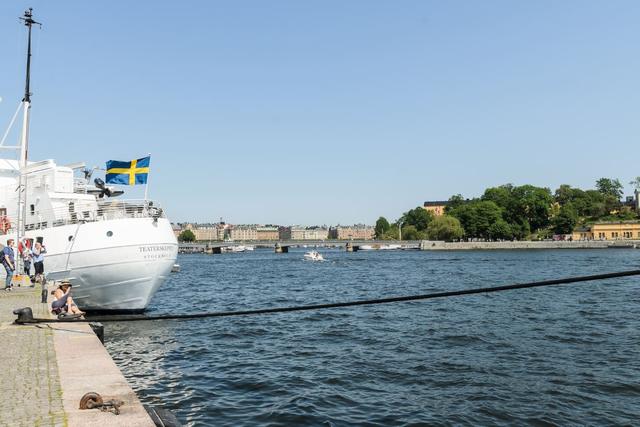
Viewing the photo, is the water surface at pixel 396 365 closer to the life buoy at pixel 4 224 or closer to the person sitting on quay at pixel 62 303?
the person sitting on quay at pixel 62 303

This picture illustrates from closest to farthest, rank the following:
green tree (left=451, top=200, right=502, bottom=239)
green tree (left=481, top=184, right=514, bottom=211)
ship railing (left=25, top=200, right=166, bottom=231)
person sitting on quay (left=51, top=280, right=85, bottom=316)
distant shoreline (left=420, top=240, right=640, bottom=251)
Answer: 1. person sitting on quay (left=51, top=280, right=85, bottom=316)
2. ship railing (left=25, top=200, right=166, bottom=231)
3. distant shoreline (left=420, top=240, right=640, bottom=251)
4. green tree (left=451, top=200, right=502, bottom=239)
5. green tree (left=481, top=184, right=514, bottom=211)

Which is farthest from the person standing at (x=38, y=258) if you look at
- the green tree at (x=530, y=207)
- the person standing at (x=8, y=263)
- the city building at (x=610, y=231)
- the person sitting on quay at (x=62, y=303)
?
the city building at (x=610, y=231)

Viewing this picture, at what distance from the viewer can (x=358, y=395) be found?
532 inches

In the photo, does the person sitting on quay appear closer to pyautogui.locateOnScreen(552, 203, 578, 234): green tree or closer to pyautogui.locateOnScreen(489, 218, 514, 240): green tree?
pyautogui.locateOnScreen(489, 218, 514, 240): green tree

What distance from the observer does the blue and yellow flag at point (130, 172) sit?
2855cm

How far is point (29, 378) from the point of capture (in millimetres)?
9109

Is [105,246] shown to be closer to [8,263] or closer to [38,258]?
[38,258]

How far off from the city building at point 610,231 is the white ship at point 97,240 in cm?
18071

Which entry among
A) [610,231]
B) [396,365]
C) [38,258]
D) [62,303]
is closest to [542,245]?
[610,231]

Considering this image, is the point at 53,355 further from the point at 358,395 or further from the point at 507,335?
the point at 507,335

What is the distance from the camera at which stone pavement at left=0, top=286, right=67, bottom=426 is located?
7.12 meters

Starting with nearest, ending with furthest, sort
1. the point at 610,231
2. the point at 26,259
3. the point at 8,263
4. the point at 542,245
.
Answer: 1. the point at 8,263
2. the point at 26,259
3. the point at 542,245
4. the point at 610,231

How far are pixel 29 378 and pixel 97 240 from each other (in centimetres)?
1695

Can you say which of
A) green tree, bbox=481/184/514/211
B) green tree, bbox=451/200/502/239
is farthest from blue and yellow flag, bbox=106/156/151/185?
green tree, bbox=481/184/514/211
